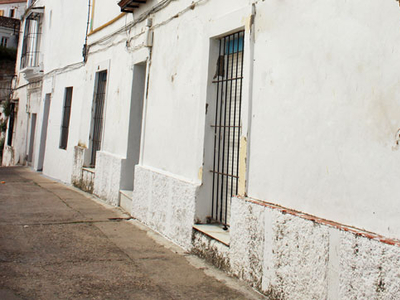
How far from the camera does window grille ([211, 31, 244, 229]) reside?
423 centimetres

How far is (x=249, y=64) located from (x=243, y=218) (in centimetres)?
148

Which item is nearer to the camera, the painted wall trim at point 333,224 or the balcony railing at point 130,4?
the painted wall trim at point 333,224

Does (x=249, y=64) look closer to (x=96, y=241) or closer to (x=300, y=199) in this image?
(x=300, y=199)

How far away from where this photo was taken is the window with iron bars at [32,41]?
14.0 m

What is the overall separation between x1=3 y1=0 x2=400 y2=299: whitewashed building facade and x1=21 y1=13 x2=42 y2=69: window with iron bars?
8.63 m

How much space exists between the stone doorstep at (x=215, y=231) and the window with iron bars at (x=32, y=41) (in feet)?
38.5

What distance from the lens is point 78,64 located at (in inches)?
Result: 389

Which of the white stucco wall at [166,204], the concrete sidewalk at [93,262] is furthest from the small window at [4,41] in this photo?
the white stucco wall at [166,204]

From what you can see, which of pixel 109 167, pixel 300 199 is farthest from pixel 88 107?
pixel 300 199

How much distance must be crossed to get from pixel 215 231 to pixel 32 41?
1335cm

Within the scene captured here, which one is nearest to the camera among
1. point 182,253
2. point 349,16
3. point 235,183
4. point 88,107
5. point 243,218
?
point 349,16

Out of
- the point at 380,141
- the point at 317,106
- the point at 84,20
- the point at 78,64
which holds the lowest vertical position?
the point at 380,141

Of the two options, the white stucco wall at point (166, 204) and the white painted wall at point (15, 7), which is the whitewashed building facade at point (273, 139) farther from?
the white painted wall at point (15, 7)

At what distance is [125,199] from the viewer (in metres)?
6.65
